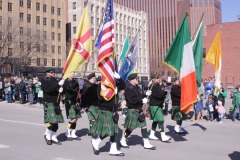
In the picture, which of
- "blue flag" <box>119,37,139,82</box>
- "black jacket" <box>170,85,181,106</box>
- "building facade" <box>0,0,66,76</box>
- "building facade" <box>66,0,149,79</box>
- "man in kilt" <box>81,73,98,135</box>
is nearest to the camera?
"man in kilt" <box>81,73,98,135</box>

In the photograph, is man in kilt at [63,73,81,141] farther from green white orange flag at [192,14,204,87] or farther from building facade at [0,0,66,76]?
building facade at [0,0,66,76]

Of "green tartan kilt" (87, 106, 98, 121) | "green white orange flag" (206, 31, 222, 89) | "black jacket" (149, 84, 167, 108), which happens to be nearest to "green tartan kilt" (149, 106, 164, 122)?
"black jacket" (149, 84, 167, 108)

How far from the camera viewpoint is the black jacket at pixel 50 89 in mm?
8250

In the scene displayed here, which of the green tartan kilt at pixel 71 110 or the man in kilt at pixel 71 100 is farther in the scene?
the green tartan kilt at pixel 71 110

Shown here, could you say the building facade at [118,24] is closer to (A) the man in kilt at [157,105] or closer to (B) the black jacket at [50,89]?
(A) the man in kilt at [157,105]

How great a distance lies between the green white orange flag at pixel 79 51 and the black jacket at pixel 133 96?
158 centimetres

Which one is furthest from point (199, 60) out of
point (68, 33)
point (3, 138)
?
point (68, 33)

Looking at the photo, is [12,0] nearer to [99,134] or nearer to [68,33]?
[68,33]

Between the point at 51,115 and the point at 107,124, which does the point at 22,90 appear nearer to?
the point at 51,115

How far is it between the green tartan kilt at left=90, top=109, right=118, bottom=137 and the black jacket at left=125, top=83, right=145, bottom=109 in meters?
0.78

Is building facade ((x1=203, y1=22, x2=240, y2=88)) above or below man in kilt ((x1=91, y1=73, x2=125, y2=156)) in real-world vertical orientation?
above

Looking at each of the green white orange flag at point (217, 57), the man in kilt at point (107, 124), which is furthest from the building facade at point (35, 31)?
the man in kilt at point (107, 124)

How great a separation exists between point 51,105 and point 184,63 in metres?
3.79

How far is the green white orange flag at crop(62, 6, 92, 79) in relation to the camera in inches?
338
